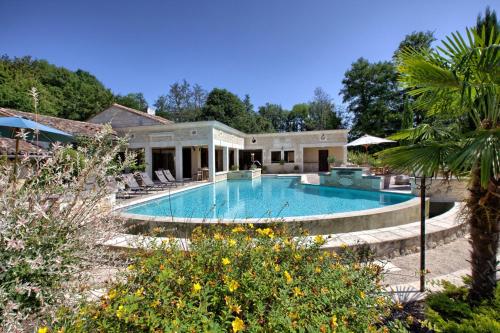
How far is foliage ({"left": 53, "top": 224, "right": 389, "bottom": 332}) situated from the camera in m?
1.35

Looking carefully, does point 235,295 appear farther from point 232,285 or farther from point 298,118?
point 298,118

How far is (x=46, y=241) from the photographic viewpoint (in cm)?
177

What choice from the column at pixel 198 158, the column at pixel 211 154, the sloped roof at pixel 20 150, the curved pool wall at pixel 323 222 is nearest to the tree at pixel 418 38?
the column at pixel 211 154

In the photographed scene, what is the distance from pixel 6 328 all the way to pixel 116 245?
317 cm

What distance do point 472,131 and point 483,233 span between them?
106 centimetres

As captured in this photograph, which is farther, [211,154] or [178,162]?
[178,162]

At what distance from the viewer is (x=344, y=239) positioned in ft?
15.4

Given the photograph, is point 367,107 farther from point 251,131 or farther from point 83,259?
point 83,259

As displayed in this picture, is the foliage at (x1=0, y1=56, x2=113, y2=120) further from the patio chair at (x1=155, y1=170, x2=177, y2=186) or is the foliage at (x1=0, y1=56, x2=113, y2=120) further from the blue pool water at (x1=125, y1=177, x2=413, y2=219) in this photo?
the blue pool water at (x1=125, y1=177, x2=413, y2=219)

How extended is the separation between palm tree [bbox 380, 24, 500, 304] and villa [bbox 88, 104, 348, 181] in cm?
1513

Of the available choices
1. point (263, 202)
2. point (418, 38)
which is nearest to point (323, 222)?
point (263, 202)

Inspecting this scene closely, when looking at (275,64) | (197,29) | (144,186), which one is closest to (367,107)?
(275,64)

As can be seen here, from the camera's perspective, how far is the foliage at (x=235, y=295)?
1.35 metres

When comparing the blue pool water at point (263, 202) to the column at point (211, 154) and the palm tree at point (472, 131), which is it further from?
the palm tree at point (472, 131)
